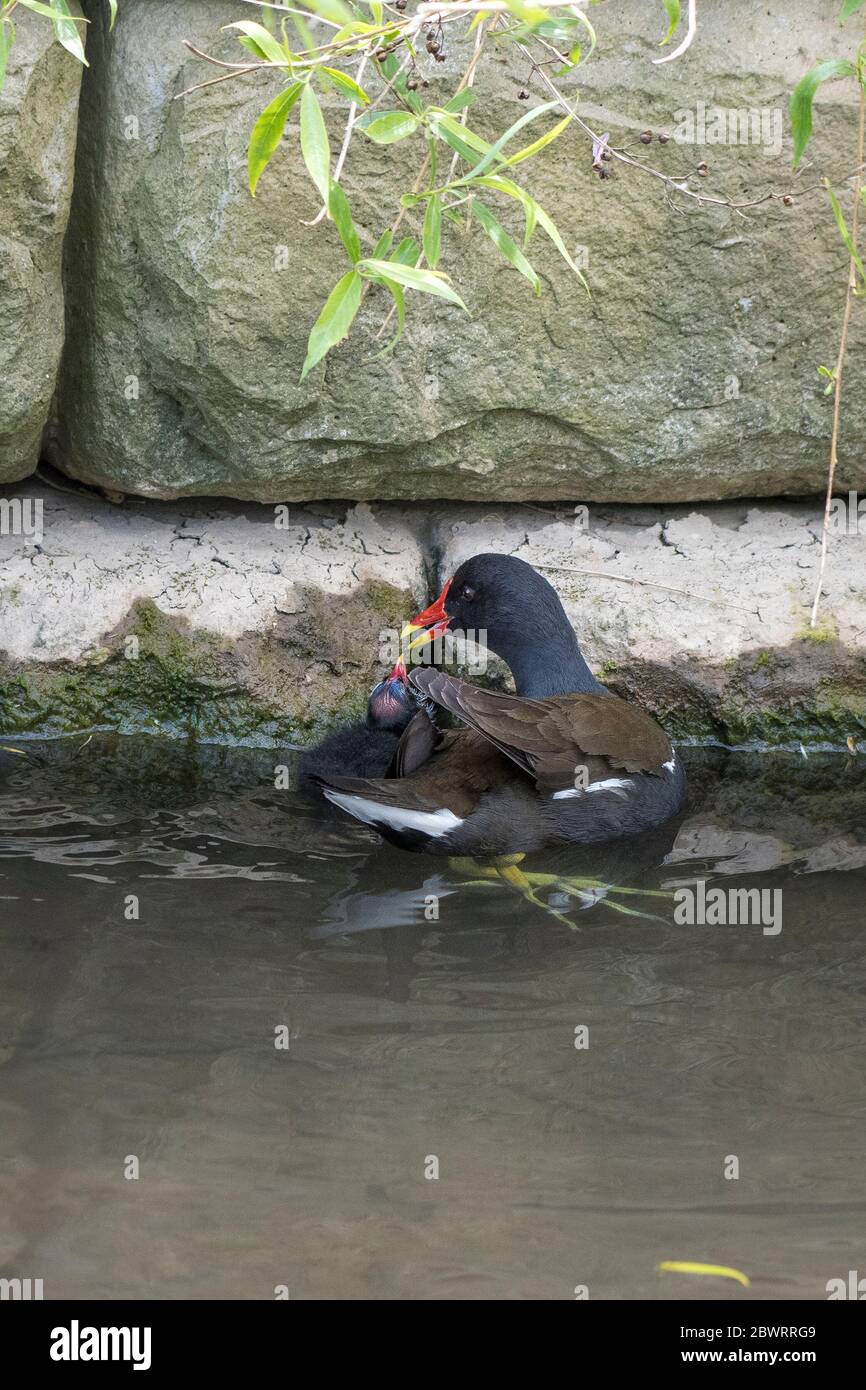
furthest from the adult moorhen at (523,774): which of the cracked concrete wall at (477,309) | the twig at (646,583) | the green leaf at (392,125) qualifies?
the green leaf at (392,125)

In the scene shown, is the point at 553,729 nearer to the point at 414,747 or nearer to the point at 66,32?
the point at 414,747

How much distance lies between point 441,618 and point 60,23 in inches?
85.6

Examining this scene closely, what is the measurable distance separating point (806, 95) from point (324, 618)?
7.09 feet

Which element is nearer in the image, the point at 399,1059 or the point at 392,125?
the point at 392,125

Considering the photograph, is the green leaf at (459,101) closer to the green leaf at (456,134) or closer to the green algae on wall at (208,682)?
the green leaf at (456,134)

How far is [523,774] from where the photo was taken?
13.3 ft

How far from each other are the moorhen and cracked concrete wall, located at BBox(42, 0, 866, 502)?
743 millimetres

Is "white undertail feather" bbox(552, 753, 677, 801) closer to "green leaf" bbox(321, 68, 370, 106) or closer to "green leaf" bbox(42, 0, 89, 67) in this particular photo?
"green leaf" bbox(321, 68, 370, 106)

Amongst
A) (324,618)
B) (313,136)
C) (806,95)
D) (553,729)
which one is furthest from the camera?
(324,618)

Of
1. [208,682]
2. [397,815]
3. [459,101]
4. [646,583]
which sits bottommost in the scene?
[397,815]

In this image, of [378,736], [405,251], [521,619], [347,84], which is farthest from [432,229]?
[378,736]

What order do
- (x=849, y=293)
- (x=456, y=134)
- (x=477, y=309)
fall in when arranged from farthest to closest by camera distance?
1. (x=477, y=309)
2. (x=849, y=293)
3. (x=456, y=134)

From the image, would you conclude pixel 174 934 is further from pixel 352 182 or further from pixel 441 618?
pixel 352 182

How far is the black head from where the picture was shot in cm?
446
